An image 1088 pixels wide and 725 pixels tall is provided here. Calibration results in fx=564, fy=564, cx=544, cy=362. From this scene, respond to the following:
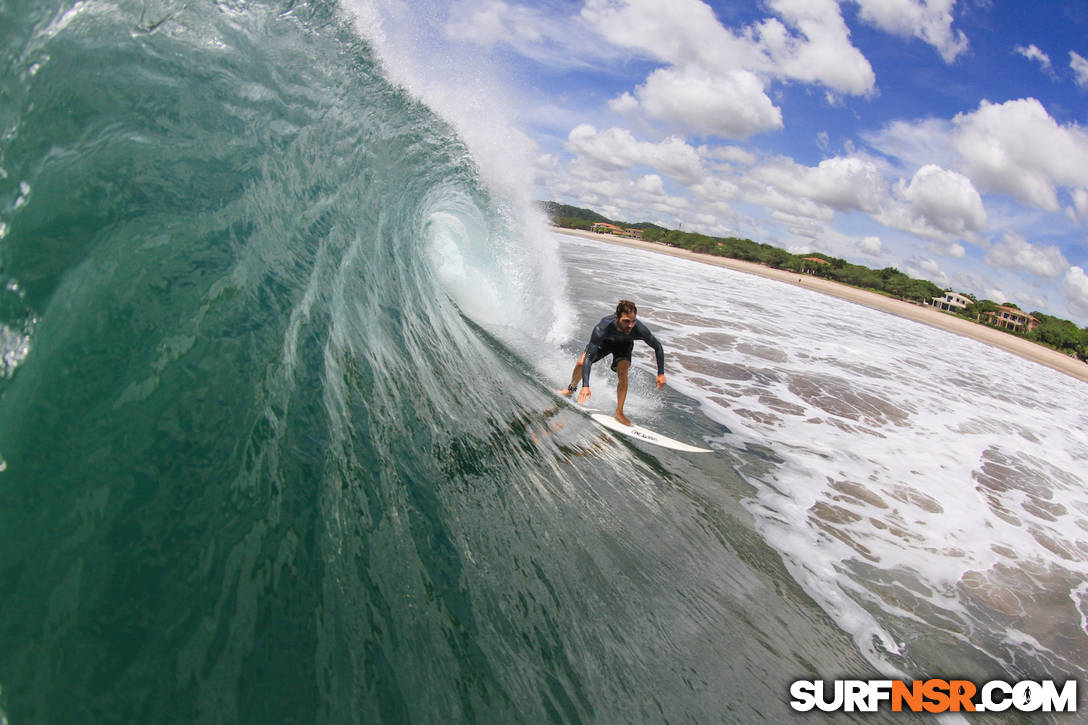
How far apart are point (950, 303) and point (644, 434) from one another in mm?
93408

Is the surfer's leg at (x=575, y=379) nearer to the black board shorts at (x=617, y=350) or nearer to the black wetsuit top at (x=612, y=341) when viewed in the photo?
the black wetsuit top at (x=612, y=341)

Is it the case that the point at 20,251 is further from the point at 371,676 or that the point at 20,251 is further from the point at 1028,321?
the point at 1028,321

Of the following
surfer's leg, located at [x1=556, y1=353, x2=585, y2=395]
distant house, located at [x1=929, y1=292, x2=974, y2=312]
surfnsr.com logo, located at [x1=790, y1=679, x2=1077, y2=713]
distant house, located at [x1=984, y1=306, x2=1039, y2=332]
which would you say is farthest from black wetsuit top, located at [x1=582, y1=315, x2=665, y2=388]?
distant house, located at [x1=929, y1=292, x2=974, y2=312]

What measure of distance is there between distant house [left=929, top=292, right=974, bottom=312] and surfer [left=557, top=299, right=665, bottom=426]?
8839 centimetres

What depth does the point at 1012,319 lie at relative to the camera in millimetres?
67938

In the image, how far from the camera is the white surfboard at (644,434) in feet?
21.1

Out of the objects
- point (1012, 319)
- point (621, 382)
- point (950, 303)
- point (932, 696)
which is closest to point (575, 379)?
point (621, 382)

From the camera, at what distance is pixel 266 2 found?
510 cm

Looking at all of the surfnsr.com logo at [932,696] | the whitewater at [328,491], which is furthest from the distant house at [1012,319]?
the surfnsr.com logo at [932,696]

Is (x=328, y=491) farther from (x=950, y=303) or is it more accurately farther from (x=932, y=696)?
(x=950, y=303)

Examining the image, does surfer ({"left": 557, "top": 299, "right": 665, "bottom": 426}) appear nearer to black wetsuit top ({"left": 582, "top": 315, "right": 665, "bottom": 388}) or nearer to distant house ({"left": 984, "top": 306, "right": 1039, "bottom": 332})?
black wetsuit top ({"left": 582, "top": 315, "right": 665, "bottom": 388})

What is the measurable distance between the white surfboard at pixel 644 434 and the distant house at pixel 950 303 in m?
88.7

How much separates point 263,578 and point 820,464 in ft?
22.3

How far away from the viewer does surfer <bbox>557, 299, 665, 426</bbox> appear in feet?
22.1
